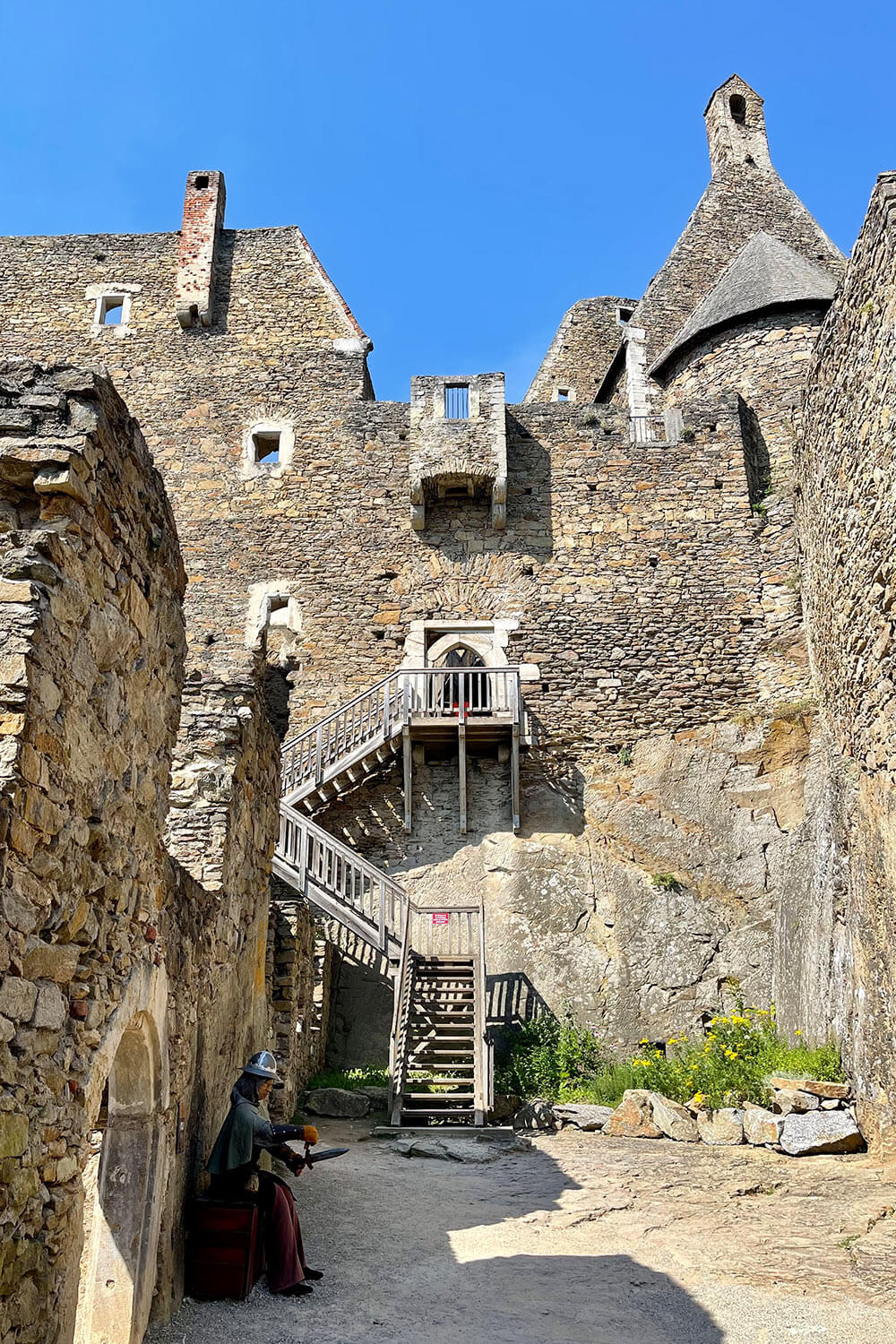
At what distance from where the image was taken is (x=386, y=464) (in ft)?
53.3

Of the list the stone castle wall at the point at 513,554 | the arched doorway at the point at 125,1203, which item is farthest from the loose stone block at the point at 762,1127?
the arched doorway at the point at 125,1203

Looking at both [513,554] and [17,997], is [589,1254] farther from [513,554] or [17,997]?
[513,554]

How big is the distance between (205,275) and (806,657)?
39.6ft

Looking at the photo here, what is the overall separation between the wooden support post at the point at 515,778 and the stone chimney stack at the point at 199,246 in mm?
9542

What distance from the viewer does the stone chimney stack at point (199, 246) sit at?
1798 centimetres

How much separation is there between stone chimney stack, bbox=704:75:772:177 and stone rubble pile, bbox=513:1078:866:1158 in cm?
1944

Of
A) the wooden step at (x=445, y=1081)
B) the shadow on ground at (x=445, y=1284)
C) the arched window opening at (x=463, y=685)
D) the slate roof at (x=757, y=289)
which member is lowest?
the shadow on ground at (x=445, y=1284)

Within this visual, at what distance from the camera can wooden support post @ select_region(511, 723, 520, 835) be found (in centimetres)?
1366

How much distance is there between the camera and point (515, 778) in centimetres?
1368

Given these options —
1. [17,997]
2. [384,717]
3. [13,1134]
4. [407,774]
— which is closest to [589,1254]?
[13,1134]

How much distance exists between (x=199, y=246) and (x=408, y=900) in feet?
42.5

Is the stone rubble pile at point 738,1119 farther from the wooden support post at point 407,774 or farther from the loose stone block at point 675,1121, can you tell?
the wooden support post at point 407,774

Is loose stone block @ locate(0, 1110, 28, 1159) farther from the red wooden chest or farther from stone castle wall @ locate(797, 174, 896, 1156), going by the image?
stone castle wall @ locate(797, 174, 896, 1156)

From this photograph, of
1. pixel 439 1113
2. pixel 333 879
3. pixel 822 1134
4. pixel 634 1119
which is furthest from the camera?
pixel 333 879
